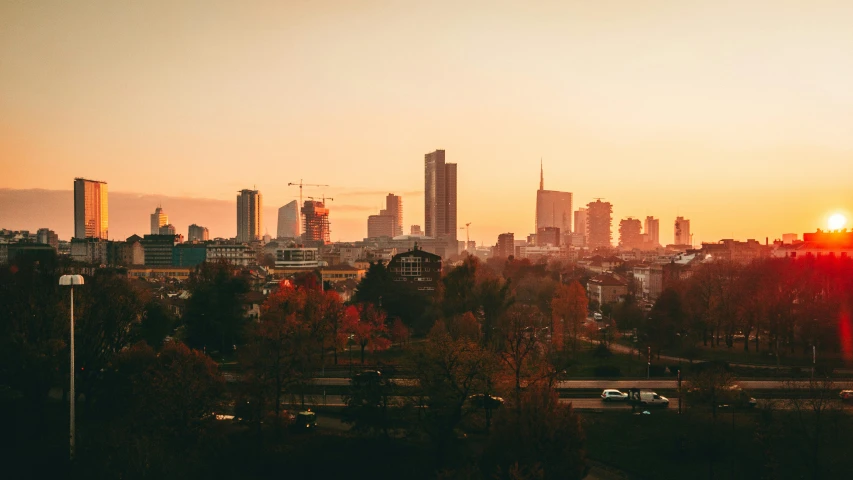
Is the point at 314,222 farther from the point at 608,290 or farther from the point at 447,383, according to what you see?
the point at 447,383

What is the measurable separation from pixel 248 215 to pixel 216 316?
158 m

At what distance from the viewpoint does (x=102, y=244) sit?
113500 millimetres

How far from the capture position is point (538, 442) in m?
14.0

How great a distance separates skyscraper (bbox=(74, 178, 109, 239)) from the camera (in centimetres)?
15325

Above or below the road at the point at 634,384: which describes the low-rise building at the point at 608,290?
above

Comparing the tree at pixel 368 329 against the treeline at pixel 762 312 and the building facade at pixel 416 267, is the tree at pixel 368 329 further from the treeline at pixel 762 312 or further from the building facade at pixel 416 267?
the building facade at pixel 416 267

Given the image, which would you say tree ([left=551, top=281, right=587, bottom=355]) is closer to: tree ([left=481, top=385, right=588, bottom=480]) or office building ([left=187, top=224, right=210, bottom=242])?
tree ([left=481, top=385, right=588, bottom=480])

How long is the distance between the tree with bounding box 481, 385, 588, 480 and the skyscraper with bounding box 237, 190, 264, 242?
175 m

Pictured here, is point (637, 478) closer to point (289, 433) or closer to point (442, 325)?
point (289, 433)

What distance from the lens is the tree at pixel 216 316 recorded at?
103 ft

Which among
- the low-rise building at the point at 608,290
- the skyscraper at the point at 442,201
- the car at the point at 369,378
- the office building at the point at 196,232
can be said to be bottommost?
the low-rise building at the point at 608,290

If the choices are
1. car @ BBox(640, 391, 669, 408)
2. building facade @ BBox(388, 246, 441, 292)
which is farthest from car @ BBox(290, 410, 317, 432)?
building facade @ BBox(388, 246, 441, 292)

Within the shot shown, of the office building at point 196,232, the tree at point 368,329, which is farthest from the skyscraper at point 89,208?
the tree at point 368,329

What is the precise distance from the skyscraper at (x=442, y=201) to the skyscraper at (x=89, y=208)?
9325cm
